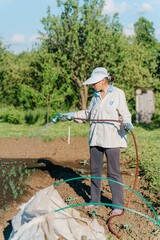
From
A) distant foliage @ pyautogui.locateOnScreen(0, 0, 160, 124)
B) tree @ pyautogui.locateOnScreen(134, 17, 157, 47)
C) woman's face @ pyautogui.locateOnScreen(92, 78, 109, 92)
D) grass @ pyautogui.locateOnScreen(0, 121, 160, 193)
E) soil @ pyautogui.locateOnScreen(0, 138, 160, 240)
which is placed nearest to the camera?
soil @ pyautogui.locateOnScreen(0, 138, 160, 240)

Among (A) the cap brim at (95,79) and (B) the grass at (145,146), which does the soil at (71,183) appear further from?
(A) the cap brim at (95,79)

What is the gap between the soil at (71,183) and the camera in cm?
443

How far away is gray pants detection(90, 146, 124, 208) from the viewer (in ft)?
15.1

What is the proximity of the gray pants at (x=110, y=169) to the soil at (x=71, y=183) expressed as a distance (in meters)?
0.19

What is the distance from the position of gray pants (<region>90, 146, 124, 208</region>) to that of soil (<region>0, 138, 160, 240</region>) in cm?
19

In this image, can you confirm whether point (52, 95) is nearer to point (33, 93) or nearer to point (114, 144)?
point (33, 93)

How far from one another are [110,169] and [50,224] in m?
1.29

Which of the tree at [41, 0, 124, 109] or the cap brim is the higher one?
the tree at [41, 0, 124, 109]

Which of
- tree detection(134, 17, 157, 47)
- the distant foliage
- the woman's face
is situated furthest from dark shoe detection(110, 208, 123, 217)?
tree detection(134, 17, 157, 47)

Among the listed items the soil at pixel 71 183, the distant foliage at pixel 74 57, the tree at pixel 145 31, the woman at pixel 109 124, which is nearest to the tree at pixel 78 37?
the distant foliage at pixel 74 57

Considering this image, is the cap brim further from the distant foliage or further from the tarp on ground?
the distant foliage

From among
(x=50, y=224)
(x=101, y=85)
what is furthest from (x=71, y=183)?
(x=50, y=224)

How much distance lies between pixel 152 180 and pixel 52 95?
7762mm

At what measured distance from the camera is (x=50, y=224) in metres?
3.53
